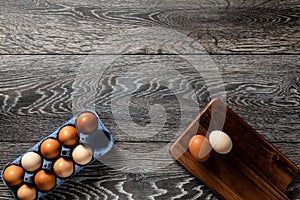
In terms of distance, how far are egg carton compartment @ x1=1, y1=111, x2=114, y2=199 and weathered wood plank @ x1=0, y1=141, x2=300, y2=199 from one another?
61 mm

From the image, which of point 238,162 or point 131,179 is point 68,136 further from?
point 238,162

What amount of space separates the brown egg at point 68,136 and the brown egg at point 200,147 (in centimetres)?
29

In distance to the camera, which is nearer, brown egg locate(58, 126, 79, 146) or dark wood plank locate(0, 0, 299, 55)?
brown egg locate(58, 126, 79, 146)

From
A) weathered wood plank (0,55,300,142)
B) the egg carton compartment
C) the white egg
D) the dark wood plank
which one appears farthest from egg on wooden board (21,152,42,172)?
the white egg

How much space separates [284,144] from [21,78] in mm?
736

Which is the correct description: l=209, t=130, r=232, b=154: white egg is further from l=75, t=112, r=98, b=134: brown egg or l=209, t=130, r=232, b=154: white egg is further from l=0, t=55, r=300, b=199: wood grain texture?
l=75, t=112, r=98, b=134: brown egg

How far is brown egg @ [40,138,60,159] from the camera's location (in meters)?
1.07

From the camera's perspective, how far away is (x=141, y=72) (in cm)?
121

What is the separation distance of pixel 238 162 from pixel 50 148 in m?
0.48

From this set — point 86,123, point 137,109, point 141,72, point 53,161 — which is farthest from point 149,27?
point 53,161

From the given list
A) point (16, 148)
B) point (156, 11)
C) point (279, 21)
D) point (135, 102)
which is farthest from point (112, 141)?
point (279, 21)

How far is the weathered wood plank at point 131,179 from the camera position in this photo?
1152mm

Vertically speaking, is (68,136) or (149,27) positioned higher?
(149,27)

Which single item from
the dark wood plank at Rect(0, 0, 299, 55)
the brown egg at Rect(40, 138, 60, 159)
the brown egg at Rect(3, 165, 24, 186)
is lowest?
the brown egg at Rect(3, 165, 24, 186)
